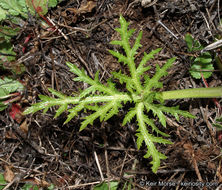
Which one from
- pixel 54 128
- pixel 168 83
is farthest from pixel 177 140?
pixel 54 128

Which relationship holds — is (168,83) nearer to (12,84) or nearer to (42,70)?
(42,70)

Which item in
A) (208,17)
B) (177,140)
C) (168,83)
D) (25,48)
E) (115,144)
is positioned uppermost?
(25,48)

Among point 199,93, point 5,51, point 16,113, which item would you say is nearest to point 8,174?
point 16,113

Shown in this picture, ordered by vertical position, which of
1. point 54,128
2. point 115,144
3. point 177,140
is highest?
point 54,128

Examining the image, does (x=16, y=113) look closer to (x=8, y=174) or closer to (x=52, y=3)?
(x=8, y=174)

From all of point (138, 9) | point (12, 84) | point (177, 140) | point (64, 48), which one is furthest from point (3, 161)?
point (138, 9)

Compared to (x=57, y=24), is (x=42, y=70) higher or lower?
lower

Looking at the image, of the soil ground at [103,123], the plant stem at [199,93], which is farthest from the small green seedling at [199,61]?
the plant stem at [199,93]

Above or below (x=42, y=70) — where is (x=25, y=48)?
above

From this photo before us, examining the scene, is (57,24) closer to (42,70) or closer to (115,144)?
(42,70)
